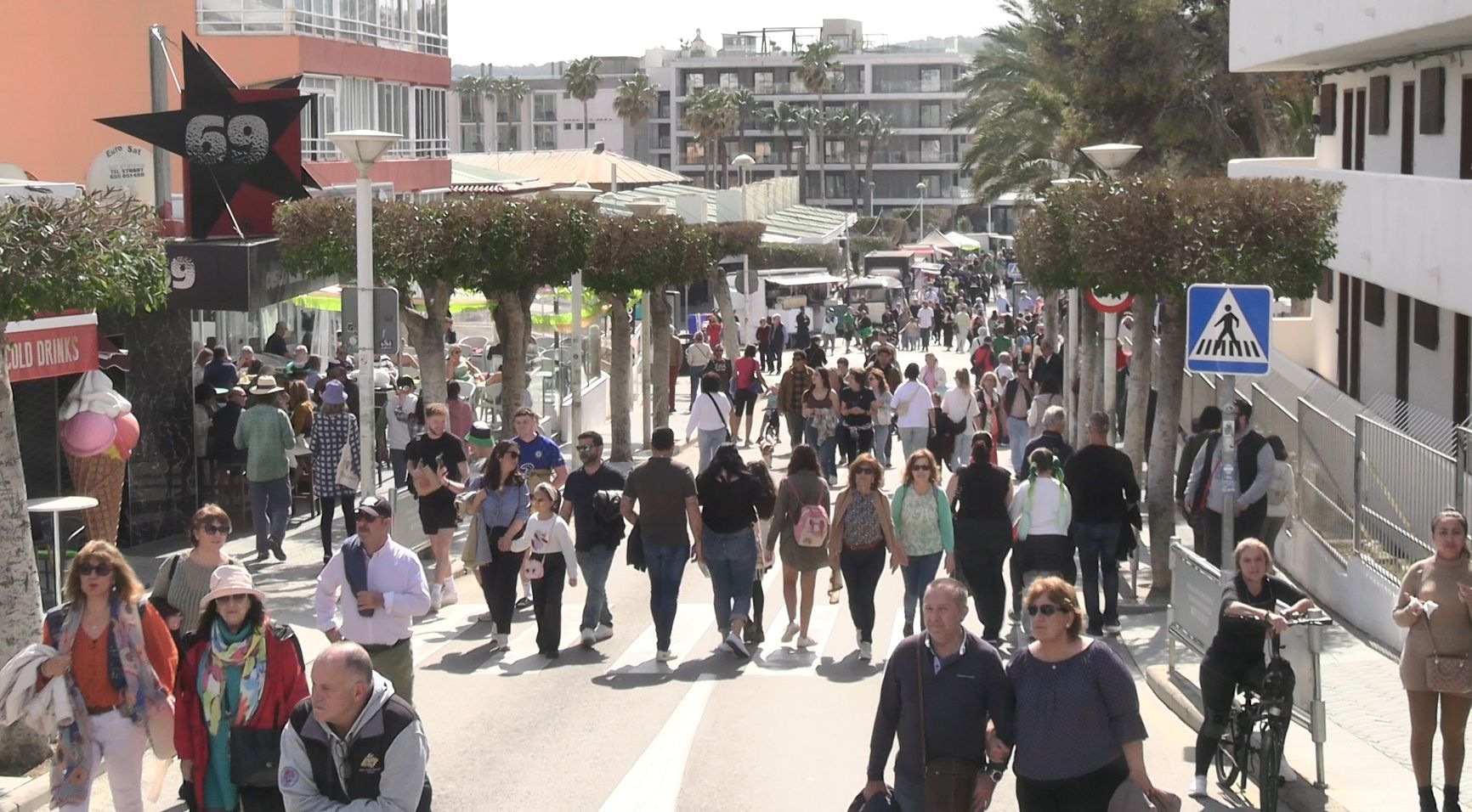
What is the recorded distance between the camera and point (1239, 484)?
1478cm

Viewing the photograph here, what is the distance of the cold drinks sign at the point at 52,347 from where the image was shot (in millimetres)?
14812

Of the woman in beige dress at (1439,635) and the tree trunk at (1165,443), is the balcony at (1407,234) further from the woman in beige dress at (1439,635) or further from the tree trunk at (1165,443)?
the woman in beige dress at (1439,635)

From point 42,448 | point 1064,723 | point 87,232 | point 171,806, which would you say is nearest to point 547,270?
point 42,448

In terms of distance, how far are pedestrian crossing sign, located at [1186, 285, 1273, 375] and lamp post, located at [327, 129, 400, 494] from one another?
8063 mm

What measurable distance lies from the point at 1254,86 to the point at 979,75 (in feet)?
57.6

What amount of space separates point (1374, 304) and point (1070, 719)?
2217 centimetres

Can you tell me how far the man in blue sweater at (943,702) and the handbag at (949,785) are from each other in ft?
0.12

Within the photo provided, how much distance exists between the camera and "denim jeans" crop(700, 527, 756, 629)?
44.8ft

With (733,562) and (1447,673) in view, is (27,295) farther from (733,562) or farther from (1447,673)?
(1447,673)

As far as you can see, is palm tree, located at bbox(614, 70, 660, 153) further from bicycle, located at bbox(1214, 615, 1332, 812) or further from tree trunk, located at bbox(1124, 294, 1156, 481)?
bicycle, located at bbox(1214, 615, 1332, 812)

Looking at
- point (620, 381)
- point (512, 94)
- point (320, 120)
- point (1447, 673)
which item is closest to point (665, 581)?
point (1447, 673)

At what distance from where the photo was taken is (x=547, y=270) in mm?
21016

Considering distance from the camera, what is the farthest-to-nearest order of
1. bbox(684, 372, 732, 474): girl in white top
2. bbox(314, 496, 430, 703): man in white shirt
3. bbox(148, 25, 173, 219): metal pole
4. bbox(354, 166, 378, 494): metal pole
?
bbox(148, 25, 173, 219): metal pole, bbox(684, 372, 732, 474): girl in white top, bbox(354, 166, 378, 494): metal pole, bbox(314, 496, 430, 703): man in white shirt

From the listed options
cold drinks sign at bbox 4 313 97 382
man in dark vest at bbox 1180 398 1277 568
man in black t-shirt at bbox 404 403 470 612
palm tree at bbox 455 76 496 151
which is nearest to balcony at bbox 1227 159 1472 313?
man in dark vest at bbox 1180 398 1277 568
